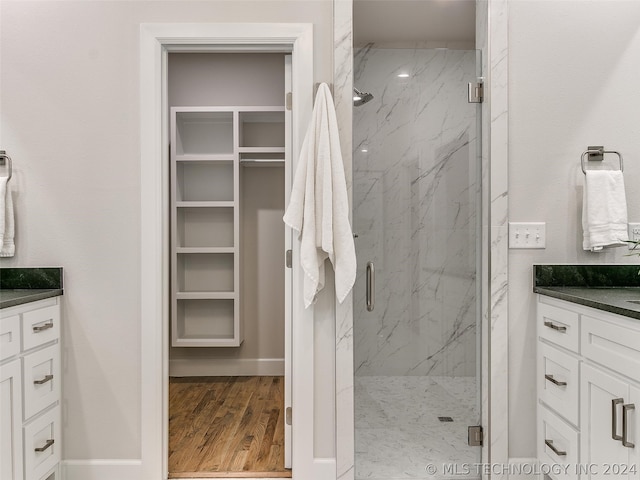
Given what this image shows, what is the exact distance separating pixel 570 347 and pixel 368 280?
34.8 inches

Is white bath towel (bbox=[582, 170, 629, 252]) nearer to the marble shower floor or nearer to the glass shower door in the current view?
the glass shower door

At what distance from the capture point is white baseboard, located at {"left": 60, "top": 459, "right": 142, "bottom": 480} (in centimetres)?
227

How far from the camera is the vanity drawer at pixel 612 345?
1.55 meters

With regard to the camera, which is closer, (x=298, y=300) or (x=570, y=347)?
(x=570, y=347)

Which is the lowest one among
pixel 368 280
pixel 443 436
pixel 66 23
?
pixel 443 436

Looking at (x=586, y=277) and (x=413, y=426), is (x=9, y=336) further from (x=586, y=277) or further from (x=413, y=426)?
(x=586, y=277)

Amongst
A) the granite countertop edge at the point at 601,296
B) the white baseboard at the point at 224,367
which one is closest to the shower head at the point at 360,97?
the granite countertop edge at the point at 601,296

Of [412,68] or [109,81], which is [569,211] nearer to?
[412,68]

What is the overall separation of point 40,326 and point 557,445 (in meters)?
2.25

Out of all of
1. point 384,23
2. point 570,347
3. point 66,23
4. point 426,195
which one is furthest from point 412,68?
point 66,23

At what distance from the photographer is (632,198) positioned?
89.3 inches

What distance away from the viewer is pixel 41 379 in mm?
2068

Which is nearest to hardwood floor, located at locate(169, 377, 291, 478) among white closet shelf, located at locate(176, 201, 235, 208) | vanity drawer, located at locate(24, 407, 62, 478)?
vanity drawer, located at locate(24, 407, 62, 478)

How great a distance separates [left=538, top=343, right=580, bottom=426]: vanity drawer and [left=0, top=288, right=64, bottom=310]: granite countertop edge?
2.19 m
